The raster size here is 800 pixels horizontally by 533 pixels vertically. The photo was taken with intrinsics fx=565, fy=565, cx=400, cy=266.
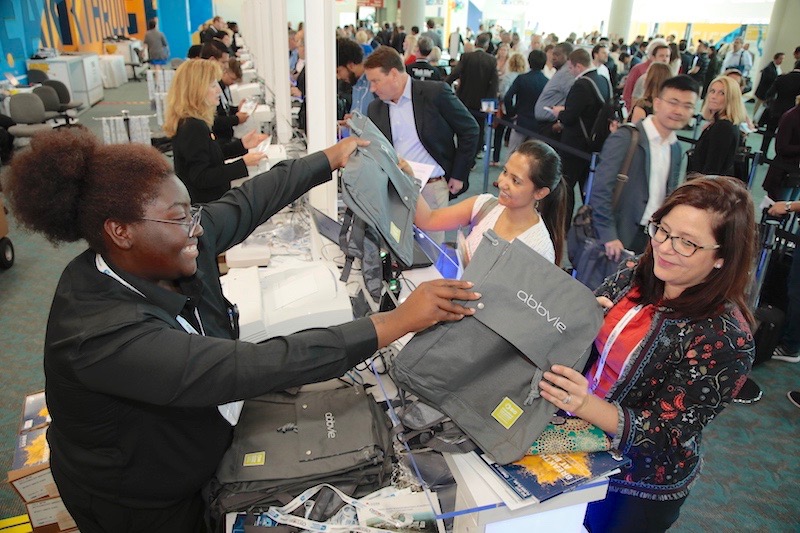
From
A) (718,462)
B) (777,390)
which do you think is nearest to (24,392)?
(718,462)

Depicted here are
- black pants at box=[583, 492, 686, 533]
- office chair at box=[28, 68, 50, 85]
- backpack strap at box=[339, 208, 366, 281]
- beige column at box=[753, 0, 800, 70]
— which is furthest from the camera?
beige column at box=[753, 0, 800, 70]

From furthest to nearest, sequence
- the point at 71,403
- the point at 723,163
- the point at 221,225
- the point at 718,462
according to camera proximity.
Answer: the point at 723,163, the point at 718,462, the point at 221,225, the point at 71,403

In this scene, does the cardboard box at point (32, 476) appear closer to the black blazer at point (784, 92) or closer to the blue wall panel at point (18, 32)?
the blue wall panel at point (18, 32)

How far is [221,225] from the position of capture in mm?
1805

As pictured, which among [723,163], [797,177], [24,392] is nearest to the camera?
[24,392]

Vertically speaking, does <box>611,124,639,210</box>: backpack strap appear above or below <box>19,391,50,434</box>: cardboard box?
above


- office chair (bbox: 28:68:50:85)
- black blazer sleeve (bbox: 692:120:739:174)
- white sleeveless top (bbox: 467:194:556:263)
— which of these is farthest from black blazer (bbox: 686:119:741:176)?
office chair (bbox: 28:68:50:85)

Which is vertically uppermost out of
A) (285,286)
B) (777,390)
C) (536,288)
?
(536,288)

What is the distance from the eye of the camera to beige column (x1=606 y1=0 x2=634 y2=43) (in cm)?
2027

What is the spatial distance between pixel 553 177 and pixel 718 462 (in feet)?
6.04

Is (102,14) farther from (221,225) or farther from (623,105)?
(221,225)

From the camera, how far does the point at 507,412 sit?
138 cm

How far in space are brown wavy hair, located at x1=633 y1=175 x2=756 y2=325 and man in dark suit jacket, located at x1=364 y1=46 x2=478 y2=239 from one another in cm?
248

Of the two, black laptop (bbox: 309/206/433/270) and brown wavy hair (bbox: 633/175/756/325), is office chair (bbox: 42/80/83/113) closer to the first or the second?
black laptop (bbox: 309/206/433/270)
